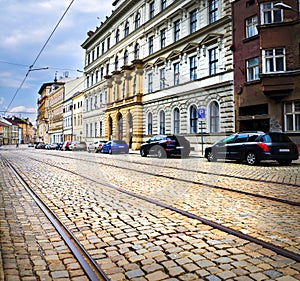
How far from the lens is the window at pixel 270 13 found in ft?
64.8

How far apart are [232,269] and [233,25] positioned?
74.8ft

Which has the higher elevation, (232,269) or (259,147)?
(259,147)

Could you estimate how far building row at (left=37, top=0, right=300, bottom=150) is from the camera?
19594 millimetres

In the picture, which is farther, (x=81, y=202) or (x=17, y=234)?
(x=81, y=202)

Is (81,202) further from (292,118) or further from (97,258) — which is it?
(292,118)

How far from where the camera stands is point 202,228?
448 centimetres

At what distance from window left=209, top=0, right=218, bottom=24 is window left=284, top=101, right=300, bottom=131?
1002 cm

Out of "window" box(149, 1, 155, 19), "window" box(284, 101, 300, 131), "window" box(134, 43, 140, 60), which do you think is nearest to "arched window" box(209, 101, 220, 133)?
"window" box(284, 101, 300, 131)

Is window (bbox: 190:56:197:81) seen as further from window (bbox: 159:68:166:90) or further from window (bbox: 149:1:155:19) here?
window (bbox: 149:1:155:19)

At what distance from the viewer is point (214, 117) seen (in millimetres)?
24797

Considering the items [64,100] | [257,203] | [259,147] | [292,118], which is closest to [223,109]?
[292,118]

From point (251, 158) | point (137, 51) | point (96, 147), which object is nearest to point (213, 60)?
point (251, 158)

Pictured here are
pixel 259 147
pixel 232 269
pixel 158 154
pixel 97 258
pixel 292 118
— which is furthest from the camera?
pixel 158 154

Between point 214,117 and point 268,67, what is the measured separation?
236 inches
